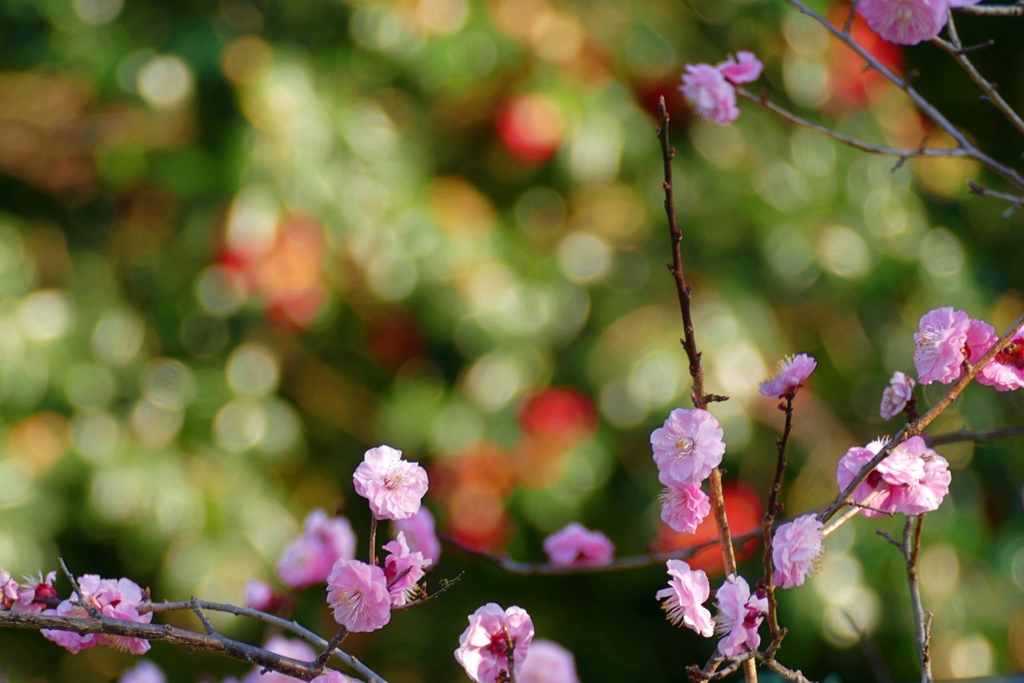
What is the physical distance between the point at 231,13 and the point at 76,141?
0.41m

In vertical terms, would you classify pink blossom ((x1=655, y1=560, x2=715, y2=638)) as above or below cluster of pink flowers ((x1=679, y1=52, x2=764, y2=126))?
below

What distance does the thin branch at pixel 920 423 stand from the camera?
0.37 m

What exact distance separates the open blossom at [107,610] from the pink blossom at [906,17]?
1.82ft

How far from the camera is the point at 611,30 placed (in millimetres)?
1665

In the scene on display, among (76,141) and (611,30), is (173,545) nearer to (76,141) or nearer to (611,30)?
(76,141)

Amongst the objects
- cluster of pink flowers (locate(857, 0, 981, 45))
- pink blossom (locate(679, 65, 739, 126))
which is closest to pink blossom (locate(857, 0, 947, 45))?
cluster of pink flowers (locate(857, 0, 981, 45))

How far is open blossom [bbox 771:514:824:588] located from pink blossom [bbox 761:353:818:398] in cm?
8

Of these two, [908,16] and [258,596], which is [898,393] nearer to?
[908,16]

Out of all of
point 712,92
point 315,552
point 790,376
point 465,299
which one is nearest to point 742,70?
point 712,92

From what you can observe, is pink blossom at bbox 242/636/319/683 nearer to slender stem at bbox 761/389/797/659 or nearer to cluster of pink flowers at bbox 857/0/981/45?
slender stem at bbox 761/389/797/659

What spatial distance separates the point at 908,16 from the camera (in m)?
0.52

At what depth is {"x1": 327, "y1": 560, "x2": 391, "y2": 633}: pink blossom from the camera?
0.41m

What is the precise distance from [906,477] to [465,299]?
112cm

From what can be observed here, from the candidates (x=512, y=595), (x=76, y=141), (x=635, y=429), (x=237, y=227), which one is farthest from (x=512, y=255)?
(x=76, y=141)
